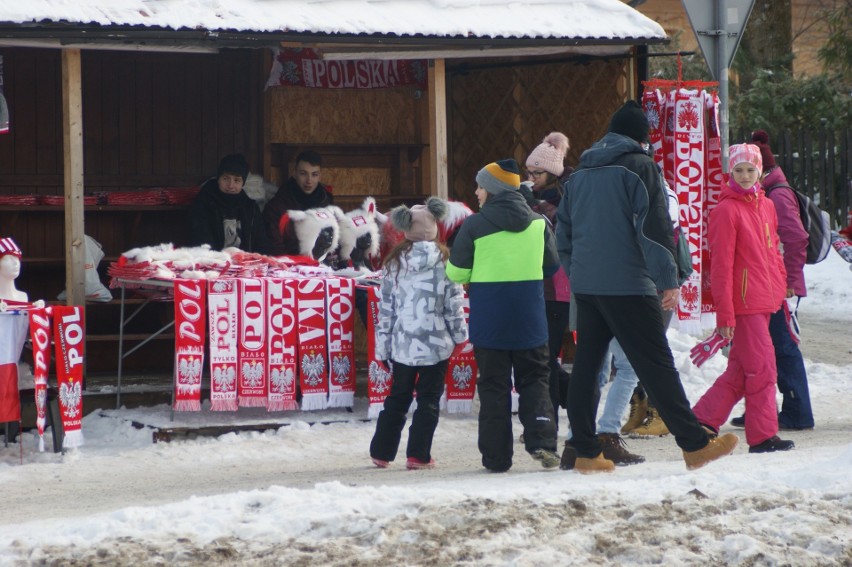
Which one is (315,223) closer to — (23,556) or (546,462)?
(546,462)

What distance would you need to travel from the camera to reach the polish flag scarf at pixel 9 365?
8.12m

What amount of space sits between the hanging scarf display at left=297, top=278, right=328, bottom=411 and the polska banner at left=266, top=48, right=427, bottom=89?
326 cm

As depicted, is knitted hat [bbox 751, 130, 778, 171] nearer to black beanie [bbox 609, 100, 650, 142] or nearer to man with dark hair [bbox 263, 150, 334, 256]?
black beanie [bbox 609, 100, 650, 142]

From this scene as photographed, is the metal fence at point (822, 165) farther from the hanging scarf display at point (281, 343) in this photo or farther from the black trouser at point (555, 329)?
the hanging scarf display at point (281, 343)

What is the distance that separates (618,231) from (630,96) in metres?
4.92

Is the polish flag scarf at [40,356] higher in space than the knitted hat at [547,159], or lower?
lower

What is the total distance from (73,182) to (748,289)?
4763 mm

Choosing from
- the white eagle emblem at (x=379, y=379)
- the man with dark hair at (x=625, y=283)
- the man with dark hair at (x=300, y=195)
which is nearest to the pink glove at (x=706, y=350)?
the man with dark hair at (x=625, y=283)

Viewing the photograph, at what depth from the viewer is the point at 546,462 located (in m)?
7.17

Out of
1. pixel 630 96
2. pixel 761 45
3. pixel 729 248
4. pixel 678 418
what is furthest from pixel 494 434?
pixel 761 45

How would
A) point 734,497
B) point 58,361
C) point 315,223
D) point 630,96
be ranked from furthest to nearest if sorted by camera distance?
point 630,96 < point 315,223 < point 58,361 < point 734,497

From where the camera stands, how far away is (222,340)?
353 inches

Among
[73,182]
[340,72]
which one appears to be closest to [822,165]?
[340,72]

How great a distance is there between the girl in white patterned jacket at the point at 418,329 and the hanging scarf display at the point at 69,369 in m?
2.11
